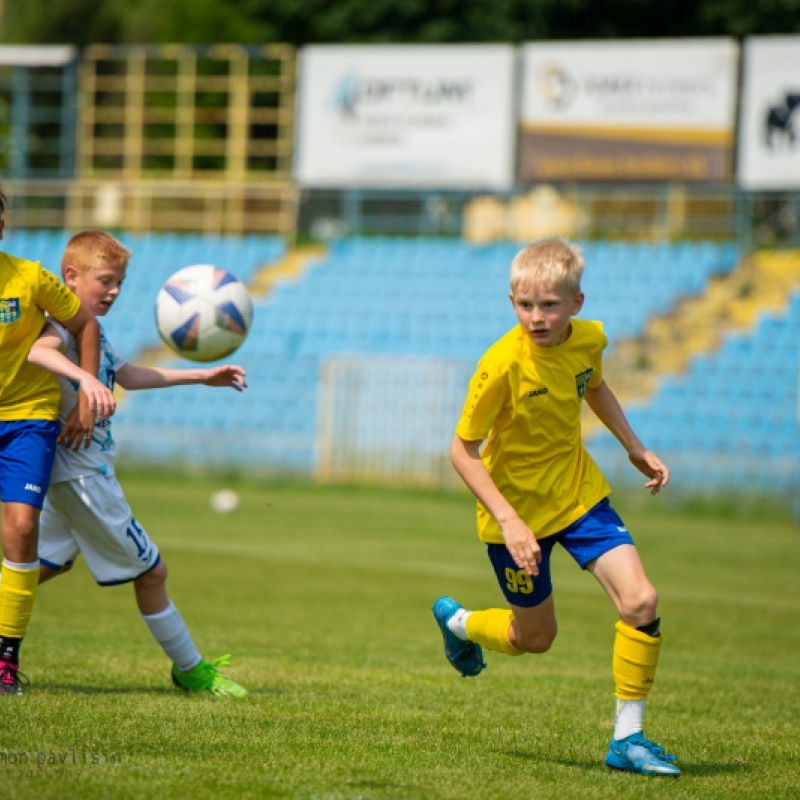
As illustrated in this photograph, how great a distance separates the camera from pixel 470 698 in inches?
234

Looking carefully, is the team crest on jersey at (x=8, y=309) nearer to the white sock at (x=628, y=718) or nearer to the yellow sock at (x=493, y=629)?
the yellow sock at (x=493, y=629)

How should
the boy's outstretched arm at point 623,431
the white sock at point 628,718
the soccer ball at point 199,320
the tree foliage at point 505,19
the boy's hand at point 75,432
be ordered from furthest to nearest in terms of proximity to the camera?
the tree foliage at point 505,19 → the soccer ball at point 199,320 → the boy's hand at point 75,432 → the boy's outstretched arm at point 623,431 → the white sock at point 628,718

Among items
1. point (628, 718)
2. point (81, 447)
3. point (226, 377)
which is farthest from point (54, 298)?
point (628, 718)

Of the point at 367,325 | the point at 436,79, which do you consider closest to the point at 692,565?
the point at 367,325

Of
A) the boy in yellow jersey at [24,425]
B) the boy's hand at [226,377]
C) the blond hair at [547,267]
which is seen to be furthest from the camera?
the boy's hand at [226,377]

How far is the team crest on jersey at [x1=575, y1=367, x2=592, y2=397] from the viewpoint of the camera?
4.93 m

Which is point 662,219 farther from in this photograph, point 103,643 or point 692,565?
point 103,643

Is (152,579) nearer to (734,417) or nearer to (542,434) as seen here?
(542,434)

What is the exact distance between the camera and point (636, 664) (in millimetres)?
4586

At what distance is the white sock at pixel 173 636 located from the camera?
5.60m

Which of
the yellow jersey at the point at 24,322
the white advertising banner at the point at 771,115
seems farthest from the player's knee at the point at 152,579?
the white advertising banner at the point at 771,115

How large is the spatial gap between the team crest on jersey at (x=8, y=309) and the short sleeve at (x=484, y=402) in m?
1.92

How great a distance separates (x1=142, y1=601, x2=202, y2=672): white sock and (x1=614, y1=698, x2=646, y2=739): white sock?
1.97 metres

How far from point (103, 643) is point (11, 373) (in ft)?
7.45
